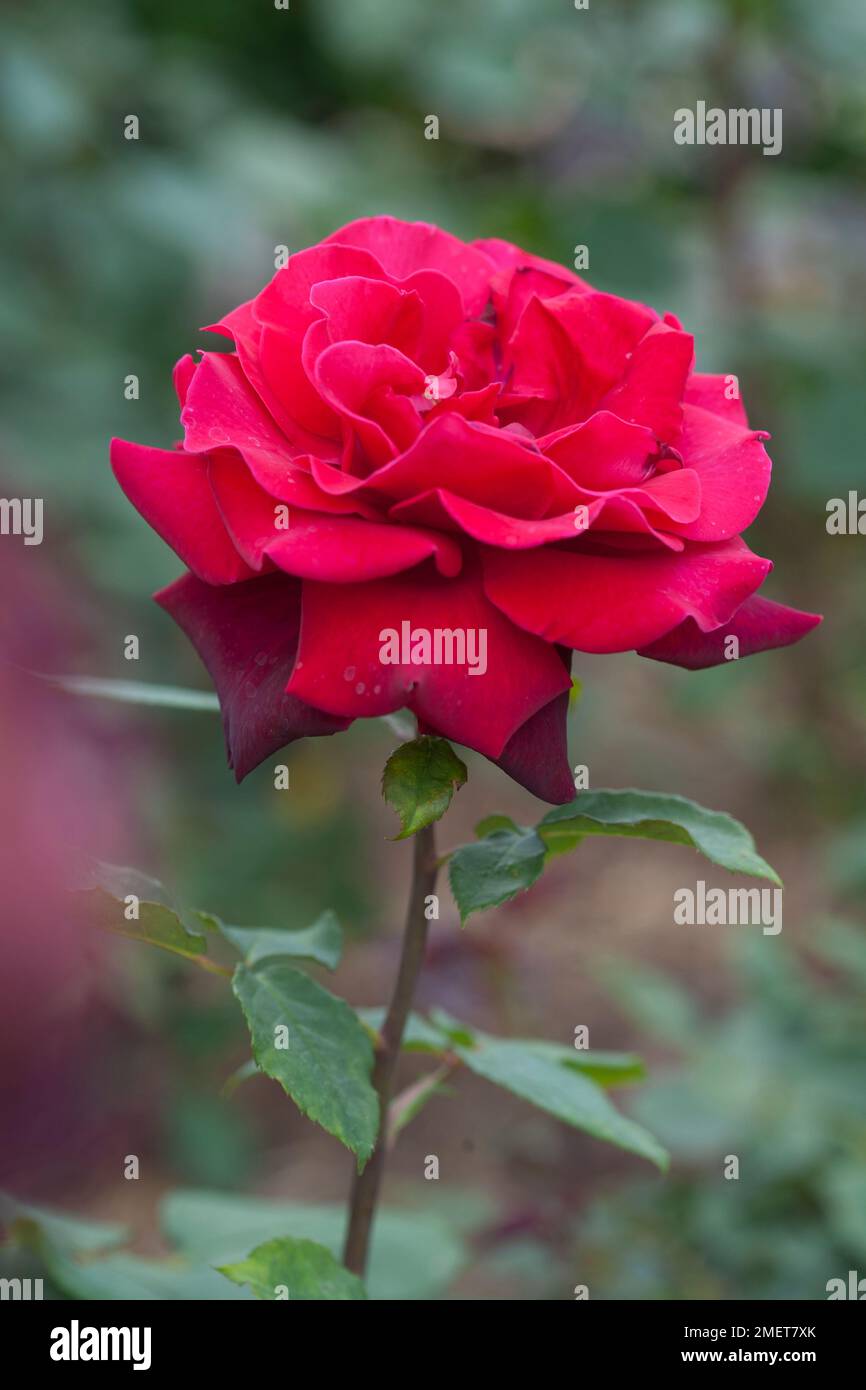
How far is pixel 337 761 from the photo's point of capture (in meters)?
1.97

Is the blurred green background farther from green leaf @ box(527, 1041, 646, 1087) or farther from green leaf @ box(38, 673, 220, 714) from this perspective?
green leaf @ box(38, 673, 220, 714)

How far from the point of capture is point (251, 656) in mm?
469

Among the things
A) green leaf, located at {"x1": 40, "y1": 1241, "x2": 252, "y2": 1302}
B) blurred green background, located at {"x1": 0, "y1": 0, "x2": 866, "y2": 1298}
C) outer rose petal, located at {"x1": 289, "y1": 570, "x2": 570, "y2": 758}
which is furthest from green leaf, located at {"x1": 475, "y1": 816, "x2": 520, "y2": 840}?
blurred green background, located at {"x1": 0, "y1": 0, "x2": 866, "y2": 1298}

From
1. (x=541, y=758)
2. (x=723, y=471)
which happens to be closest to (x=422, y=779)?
(x=541, y=758)

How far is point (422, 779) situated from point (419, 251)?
22 centimetres

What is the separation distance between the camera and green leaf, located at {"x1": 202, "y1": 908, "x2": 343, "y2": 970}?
552 mm

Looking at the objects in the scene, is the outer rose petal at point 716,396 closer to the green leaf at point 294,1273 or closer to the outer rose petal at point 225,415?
the outer rose petal at point 225,415

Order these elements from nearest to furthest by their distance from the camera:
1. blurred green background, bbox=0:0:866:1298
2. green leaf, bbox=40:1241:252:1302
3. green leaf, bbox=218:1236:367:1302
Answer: green leaf, bbox=218:1236:367:1302 → green leaf, bbox=40:1241:252:1302 → blurred green background, bbox=0:0:866:1298

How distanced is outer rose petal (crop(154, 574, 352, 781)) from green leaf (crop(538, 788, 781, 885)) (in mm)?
104

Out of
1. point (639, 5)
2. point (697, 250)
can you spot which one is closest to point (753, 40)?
point (639, 5)

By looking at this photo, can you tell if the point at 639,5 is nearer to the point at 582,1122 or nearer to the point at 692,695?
the point at 692,695

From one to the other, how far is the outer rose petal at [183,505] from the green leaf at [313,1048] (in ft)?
0.48

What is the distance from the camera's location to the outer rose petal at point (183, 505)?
45cm

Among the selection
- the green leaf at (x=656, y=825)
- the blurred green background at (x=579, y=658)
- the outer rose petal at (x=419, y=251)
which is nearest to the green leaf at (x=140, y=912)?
the green leaf at (x=656, y=825)
